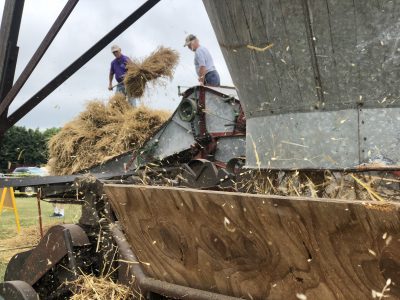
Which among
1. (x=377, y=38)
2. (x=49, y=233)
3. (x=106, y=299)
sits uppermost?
(x=377, y=38)

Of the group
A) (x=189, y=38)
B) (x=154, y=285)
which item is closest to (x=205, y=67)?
(x=189, y=38)

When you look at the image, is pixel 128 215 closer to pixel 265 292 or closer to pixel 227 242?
pixel 227 242

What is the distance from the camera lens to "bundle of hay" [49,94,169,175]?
21.6ft

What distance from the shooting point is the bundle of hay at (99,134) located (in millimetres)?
6594

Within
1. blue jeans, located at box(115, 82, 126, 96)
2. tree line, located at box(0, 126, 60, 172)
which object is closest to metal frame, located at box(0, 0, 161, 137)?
blue jeans, located at box(115, 82, 126, 96)

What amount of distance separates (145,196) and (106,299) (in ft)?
2.53

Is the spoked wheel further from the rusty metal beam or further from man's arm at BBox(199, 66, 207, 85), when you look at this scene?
man's arm at BBox(199, 66, 207, 85)

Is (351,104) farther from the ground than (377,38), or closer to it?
closer to it

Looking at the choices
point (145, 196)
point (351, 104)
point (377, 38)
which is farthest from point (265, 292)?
point (377, 38)

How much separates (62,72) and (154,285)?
2535 mm

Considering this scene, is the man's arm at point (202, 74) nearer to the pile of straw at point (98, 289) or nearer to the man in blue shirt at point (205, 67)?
the man in blue shirt at point (205, 67)

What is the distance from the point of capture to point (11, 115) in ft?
13.1

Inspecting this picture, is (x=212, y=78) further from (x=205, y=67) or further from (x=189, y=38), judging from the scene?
(x=189, y=38)

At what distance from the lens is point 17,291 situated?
2.81m
